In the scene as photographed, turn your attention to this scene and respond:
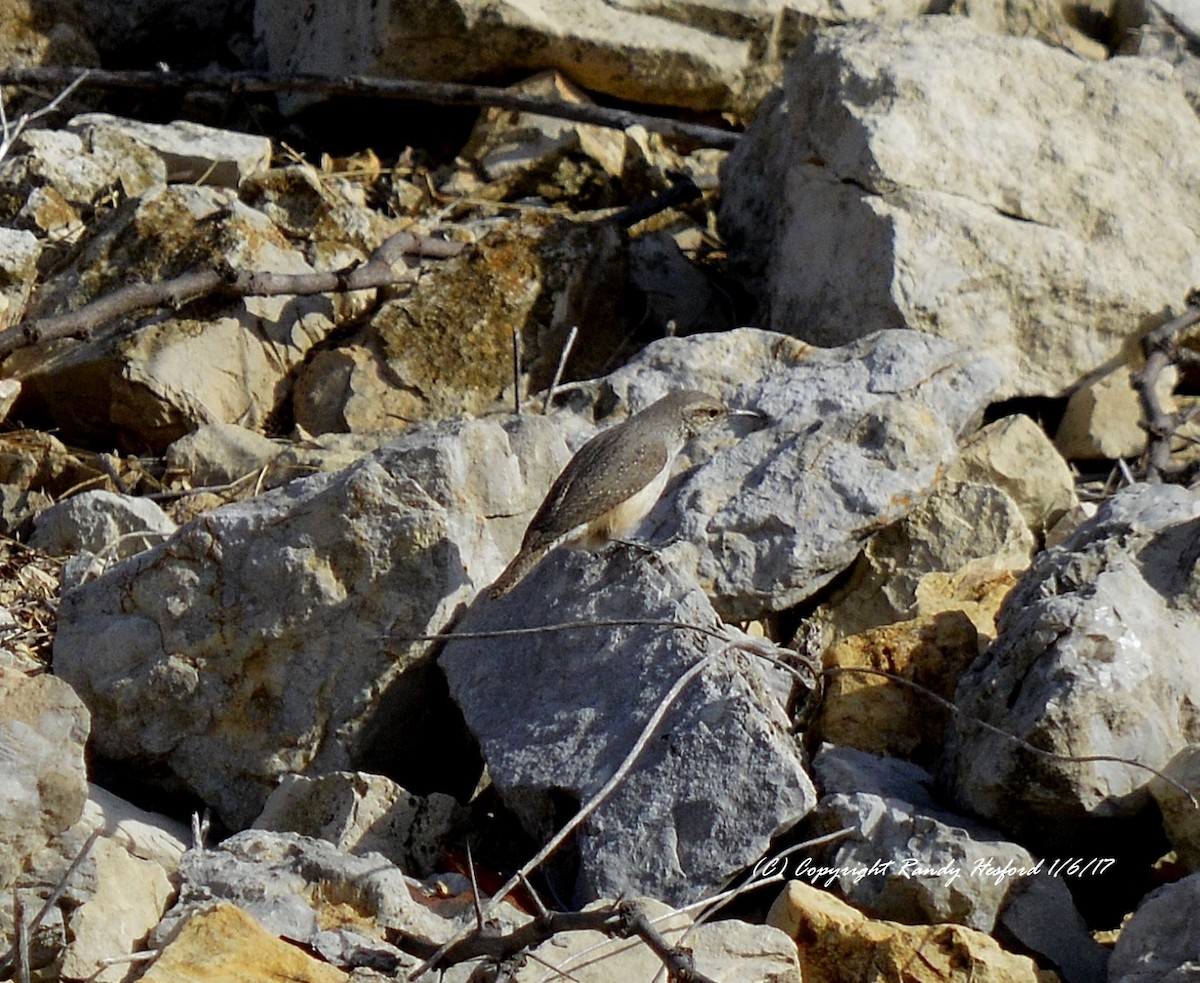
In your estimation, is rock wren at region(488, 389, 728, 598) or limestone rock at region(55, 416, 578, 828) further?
rock wren at region(488, 389, 728, 598)

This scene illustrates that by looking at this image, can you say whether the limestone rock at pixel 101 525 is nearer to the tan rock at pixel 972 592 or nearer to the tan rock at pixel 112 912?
the tan rock at pixel 112 912

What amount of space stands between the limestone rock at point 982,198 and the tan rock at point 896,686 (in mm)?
1989

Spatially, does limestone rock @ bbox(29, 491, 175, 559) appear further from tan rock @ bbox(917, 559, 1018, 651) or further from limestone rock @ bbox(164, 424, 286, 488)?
tan rock @ bbox(917, 559, 1018, 651)

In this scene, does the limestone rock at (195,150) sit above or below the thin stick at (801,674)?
above

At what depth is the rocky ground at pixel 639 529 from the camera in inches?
163

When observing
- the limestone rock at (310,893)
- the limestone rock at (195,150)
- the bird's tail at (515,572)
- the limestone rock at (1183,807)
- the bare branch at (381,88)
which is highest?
the bare branch at (381,88)

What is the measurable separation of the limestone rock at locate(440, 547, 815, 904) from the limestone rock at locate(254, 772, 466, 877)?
0.71ft

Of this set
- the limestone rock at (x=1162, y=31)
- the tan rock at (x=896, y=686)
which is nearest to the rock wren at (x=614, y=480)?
the tan rock at (x=896, y=686)

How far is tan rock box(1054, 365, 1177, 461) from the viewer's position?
23.3 feet

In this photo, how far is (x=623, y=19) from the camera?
29.1 ft

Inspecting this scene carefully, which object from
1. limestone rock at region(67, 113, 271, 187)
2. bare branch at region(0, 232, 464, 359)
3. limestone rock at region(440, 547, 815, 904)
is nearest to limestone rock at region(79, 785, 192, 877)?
limestone rock at region(440, 547, 815, 904)

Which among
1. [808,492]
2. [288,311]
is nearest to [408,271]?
[288,311]

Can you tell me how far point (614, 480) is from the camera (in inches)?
222

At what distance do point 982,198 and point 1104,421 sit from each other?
104 cm
